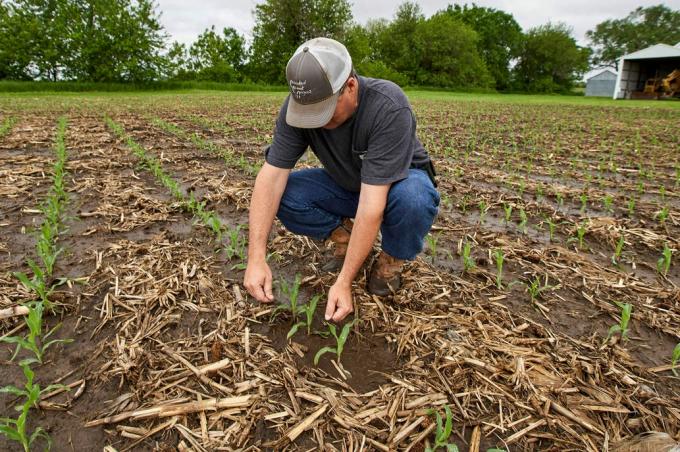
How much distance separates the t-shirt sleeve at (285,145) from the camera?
260cm

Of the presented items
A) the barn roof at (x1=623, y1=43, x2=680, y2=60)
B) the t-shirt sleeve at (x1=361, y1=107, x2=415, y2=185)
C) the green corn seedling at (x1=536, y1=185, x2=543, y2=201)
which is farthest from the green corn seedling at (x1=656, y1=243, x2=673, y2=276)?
the barn roof at (x1=623, y1=43, x2=680, y2=60)

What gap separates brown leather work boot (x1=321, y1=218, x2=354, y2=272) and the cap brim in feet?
3.46

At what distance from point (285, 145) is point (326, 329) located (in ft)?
3.85

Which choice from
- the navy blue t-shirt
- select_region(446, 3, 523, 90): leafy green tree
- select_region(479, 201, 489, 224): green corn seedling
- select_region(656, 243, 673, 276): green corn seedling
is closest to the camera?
the navy blue t-shirt

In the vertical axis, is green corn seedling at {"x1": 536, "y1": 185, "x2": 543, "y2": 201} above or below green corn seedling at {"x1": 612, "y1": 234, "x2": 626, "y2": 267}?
above

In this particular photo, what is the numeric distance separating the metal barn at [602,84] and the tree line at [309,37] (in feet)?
21.5

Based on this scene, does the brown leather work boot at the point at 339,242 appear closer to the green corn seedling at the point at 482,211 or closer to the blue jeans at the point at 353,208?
the blue jeans at the point at 353,208

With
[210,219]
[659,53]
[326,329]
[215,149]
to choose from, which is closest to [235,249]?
[210,219]

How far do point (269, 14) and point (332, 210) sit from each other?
49.0 meters

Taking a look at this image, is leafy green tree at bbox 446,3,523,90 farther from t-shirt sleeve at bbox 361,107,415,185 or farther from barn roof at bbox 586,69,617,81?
t-shirt sleeve at bbox 361,107,415,185

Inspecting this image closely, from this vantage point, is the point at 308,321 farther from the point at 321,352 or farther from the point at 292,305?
the point at 321,352

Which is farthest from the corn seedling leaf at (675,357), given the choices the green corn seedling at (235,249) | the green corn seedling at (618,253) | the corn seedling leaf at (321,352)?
the green corn seedling at (235,249)

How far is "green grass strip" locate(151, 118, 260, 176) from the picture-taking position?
5.77m

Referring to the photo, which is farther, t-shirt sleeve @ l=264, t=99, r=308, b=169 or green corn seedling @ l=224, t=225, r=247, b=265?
green corn seedling @ l=224, t=225, r=247, b=265
